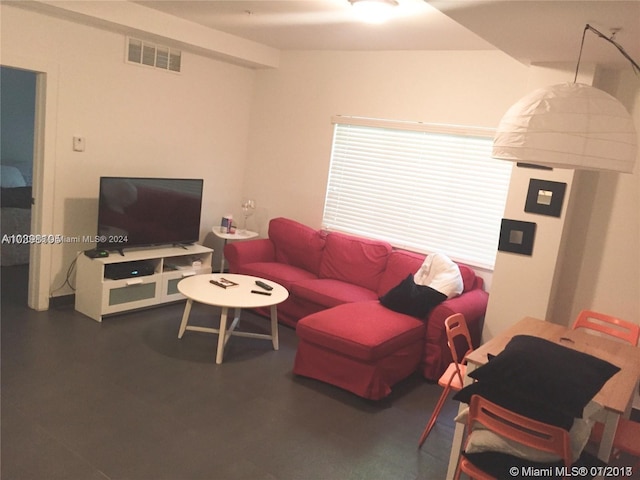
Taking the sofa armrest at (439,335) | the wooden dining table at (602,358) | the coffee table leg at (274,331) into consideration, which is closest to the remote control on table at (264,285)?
the coffee table leg at (274,331)

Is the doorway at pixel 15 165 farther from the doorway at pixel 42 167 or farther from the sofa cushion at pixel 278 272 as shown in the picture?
the sofa cushion at pixel 278 272

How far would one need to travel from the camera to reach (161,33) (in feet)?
14.5

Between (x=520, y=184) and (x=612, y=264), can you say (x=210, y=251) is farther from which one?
(x=612, y=264)

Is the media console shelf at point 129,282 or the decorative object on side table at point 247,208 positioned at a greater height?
the decorative object on side table at point 247,208

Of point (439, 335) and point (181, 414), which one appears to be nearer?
point (181, 414)

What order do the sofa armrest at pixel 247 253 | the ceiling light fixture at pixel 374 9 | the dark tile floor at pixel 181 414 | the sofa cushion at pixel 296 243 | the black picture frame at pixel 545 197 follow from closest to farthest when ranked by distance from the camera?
1. the dark tile floor at pixel 181 414
2. the ceiling light fixture at pixel 374 9
3. the black picture frame at pixel 545 197
4. the sofa armrest at pixel 247 253
5. the sofa cushion at pixel 296 243

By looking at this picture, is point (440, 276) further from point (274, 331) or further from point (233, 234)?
Result: point (233, 234)

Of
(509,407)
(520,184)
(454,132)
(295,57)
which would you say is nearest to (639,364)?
(509,407)

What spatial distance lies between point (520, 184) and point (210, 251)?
9.69 ft

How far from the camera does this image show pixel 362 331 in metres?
3.47

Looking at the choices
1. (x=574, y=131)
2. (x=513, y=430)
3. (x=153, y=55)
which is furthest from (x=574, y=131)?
(x=153, y=55)

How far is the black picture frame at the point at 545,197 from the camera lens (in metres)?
3.60

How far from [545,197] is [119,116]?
3.67 m

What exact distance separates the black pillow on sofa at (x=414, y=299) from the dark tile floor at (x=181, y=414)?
0.54 meters
